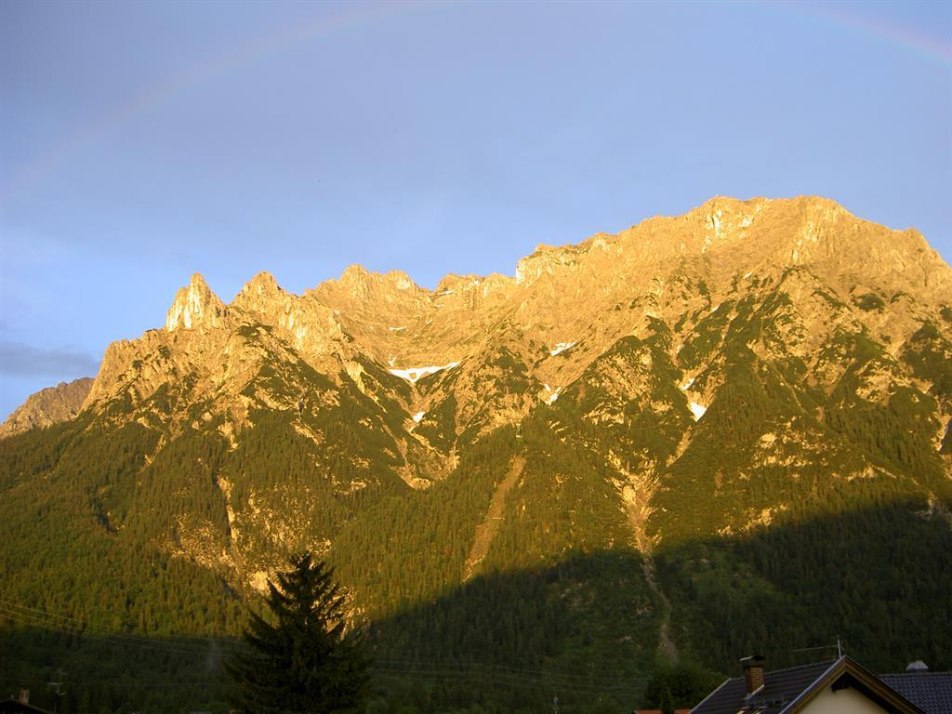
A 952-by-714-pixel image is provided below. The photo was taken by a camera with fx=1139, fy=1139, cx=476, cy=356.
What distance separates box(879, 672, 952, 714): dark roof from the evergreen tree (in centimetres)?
2045

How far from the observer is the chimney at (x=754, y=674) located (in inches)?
1622

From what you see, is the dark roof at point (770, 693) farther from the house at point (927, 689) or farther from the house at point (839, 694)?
the house at point (927, 689)

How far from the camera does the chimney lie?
41188mm

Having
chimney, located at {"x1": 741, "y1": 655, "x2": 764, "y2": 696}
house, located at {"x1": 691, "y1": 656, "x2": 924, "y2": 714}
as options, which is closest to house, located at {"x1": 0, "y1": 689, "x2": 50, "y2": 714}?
chimney, located at {"x1": 741, "y1": 655, "x2": 764, "y2": 696}

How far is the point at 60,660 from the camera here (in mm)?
181750

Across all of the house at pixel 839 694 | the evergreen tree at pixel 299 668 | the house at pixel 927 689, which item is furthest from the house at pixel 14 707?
the house at pixel 927 689

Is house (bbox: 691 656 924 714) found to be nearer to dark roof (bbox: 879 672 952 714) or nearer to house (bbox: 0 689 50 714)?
dark roof (bbox: 879 672 952 714)

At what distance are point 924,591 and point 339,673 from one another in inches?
6265

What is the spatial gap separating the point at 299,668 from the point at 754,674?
1759 cm

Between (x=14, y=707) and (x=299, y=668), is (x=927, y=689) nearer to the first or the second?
(x=299, y=668)

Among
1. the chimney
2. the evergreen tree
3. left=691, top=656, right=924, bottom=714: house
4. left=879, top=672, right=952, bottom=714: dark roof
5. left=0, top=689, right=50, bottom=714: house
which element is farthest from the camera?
left=0, top=689, right=50, bottom=714: house

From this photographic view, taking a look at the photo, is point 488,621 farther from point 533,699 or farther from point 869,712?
point 869,712

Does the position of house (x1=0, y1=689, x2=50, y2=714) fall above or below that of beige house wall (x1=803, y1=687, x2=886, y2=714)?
above

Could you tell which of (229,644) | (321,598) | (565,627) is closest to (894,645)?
(565,627)
